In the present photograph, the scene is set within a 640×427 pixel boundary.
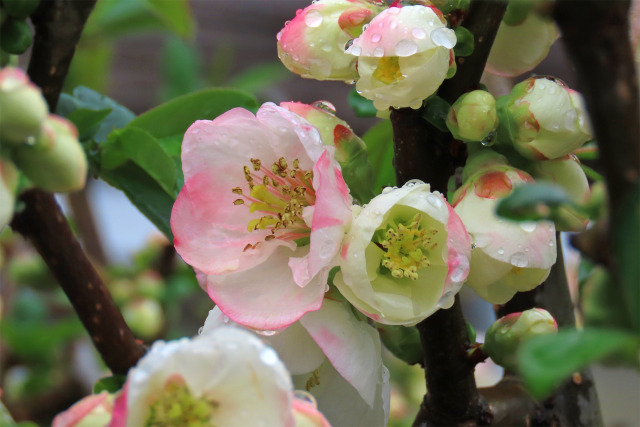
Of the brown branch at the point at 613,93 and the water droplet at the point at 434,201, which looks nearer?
the brown branch at the point at 613,93

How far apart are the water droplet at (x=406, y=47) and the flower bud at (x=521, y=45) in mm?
91

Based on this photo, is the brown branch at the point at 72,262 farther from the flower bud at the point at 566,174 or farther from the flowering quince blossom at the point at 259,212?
the flower bud at the point at 566,174

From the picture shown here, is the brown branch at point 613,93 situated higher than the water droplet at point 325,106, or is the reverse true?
the brown branch at point 613,93

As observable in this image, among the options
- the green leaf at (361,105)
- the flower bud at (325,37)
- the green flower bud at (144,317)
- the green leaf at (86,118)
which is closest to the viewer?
the flower bud at (325,37)

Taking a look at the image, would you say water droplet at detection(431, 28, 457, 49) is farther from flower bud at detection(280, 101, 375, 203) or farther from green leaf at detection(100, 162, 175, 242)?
green leaf at detection(100, 162, 175, 242)

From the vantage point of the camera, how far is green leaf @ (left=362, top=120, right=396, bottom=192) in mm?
574

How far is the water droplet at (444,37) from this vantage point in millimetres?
395

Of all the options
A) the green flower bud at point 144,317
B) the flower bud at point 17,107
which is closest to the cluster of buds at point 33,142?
the flower bud at point 17,107

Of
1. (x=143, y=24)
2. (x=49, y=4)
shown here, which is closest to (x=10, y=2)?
(x=49, y=4)

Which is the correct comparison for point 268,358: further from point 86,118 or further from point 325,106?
point 86,118

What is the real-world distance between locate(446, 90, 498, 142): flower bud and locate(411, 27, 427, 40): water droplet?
43mm

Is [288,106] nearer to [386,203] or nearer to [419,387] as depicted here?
[386,203]

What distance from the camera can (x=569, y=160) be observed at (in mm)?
441

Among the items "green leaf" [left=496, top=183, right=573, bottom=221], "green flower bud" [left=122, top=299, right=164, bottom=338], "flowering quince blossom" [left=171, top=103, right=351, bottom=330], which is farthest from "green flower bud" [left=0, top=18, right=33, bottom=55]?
"green flower bud" [left=122, top=299, right=164, bottom=338]
